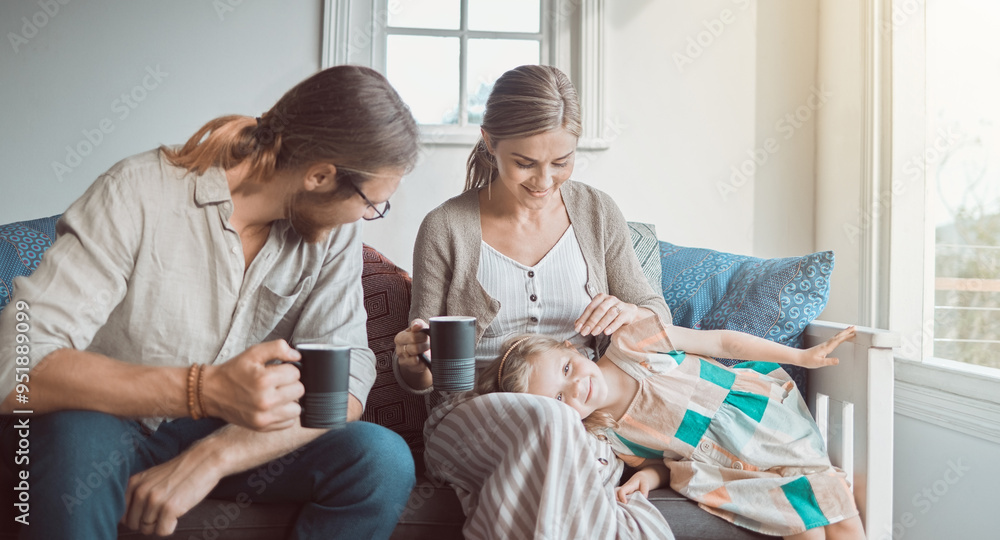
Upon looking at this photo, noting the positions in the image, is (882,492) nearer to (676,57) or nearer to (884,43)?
(884,43)

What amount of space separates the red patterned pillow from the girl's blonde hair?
32 centimetres

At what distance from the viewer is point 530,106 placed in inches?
67.4

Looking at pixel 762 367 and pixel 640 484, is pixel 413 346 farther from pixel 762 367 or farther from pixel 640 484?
pixel 762 367

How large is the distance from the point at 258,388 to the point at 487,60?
210 centimetres

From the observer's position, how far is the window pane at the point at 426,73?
108 inches

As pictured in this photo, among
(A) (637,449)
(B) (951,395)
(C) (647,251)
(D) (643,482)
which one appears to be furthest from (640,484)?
(B) (951,395)

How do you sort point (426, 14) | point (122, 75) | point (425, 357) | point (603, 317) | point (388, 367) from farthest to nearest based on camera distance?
point (426, 14) < point (122, 75) < point (388, 367) < point (603, 317) < point (425, 357)

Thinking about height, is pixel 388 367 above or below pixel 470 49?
below

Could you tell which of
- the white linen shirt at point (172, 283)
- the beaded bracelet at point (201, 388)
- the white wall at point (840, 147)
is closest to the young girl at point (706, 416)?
the white linen shirt at point (172, 283)

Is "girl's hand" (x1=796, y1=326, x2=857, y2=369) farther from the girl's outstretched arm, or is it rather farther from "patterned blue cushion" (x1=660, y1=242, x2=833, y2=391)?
"patterned blue cushion" (x1=660, y1=242, x2=833, y2=391)

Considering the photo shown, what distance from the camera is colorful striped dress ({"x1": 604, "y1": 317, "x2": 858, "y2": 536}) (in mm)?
1481

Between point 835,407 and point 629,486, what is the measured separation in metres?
0.62

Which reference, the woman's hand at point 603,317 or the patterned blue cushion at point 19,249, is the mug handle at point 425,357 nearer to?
the woman's hand at point 603,317

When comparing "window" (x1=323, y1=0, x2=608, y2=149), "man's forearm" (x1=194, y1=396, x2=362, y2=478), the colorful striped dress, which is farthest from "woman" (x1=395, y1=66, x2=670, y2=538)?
"window" (x1=323, y1=0, x2=608, y2=149)
